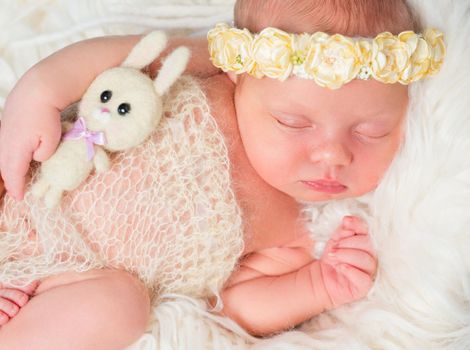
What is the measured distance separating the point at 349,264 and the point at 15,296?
2.25 ft

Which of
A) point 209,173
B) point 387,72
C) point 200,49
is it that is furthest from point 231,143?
point 387,72

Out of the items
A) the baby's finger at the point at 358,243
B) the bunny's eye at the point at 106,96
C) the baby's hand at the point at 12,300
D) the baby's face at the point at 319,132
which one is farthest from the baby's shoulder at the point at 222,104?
the baby's hand at the point at 12,300

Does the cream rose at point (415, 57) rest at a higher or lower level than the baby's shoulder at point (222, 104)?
higher

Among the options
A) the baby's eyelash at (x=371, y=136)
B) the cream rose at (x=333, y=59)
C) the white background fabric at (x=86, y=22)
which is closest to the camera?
the cream rose at (x=333, y=59)

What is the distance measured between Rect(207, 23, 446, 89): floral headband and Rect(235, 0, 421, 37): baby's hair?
0.03 m

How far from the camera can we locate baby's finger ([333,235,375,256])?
1454mm

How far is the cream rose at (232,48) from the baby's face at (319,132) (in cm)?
6

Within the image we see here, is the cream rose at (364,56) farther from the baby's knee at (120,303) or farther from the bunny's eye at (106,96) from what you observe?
the baby's knee at (120,303)

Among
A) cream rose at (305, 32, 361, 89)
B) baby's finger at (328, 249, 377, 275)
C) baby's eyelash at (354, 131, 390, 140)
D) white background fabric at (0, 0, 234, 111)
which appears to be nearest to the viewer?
cream rose at (305, 32, 361, 89)

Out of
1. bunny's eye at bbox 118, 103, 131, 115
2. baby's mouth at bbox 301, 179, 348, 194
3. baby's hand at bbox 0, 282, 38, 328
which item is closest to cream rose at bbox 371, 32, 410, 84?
baby's mouth at bbox 301, 179, 348, 194

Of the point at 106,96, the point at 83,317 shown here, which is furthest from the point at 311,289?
the point at 106,96

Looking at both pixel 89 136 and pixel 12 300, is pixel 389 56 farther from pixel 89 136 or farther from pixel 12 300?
pixel 12 300

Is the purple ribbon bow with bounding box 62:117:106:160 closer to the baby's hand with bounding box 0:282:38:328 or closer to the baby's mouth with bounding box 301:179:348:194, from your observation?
the baby's hand with bounding box 0:282:38:328

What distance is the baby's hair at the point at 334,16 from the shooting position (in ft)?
4.18
